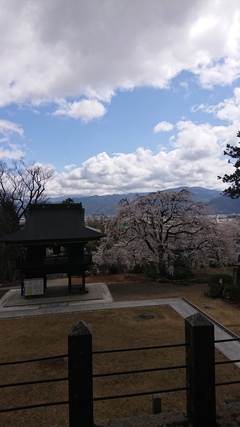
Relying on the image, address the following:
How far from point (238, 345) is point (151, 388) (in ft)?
16.9

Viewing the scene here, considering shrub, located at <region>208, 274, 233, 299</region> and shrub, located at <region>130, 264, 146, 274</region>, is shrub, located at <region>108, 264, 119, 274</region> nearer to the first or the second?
shrub, located at <region>130, 264, 146, 274</region>

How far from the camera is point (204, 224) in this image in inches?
1005

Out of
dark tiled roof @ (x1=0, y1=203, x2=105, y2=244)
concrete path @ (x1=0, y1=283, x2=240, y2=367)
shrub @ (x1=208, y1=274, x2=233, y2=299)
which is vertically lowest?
concrete path @ (x1=0, y1=283, x2=240, y2=367)

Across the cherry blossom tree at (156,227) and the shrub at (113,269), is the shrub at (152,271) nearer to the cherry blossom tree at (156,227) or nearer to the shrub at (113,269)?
the cherry blossom tree at (156,227)

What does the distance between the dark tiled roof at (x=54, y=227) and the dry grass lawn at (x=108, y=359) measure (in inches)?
231

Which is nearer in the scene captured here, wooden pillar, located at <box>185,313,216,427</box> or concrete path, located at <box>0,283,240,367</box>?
wooden pillar, located at <box>185,313,216,427</box>

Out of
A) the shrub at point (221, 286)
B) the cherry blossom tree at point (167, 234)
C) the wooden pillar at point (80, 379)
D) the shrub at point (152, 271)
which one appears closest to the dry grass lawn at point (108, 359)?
the shrub at point (221, 286)

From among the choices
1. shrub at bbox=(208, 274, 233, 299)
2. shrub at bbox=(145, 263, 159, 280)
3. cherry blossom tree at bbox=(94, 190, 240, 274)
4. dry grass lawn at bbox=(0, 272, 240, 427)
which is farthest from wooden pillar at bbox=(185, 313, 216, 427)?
shrub at bbox=(145, 263, 159, 280)

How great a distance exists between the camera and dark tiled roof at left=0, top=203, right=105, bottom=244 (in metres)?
19.4

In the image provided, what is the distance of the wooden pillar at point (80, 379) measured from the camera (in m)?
3.94

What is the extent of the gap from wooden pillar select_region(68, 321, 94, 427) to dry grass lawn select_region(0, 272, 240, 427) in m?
3.46

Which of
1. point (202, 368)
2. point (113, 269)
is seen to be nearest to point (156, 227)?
point (113, 269)

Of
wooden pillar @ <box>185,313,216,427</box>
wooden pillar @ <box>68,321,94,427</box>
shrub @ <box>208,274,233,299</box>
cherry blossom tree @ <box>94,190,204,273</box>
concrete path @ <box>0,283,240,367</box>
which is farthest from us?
cherry blossom tree @ <box>94,190,204,273</box>

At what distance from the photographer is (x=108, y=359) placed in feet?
32.8
